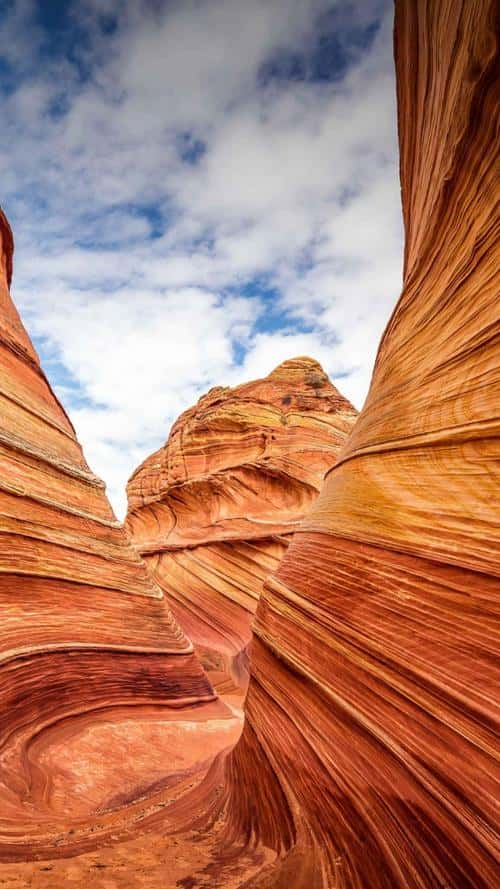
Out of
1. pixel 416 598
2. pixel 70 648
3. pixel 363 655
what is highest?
pixel 416 598

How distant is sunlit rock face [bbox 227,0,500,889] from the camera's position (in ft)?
5.39

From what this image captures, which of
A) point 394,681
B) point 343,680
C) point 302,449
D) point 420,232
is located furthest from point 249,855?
point 302,449

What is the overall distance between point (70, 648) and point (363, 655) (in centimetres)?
312

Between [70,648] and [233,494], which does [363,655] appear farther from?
[233,494]

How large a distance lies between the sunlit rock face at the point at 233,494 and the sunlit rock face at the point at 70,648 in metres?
4.72

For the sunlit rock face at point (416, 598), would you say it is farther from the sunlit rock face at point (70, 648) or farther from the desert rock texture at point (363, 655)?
the sunlit rock face at point (70, 648)

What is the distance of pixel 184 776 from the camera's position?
3717mm

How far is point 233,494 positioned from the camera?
43.9 feet

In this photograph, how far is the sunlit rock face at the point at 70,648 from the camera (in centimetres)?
328

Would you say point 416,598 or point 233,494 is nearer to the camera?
point 416,598

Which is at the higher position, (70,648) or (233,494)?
(233,494)

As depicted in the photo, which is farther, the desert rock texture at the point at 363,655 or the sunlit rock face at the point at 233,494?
the sunlit rock face at the point at 233,494

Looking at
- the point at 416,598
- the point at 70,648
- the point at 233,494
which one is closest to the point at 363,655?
the point at 416,598

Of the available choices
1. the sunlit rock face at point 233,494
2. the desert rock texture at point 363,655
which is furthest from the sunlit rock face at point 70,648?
the sunlit rock face at point 233,494
